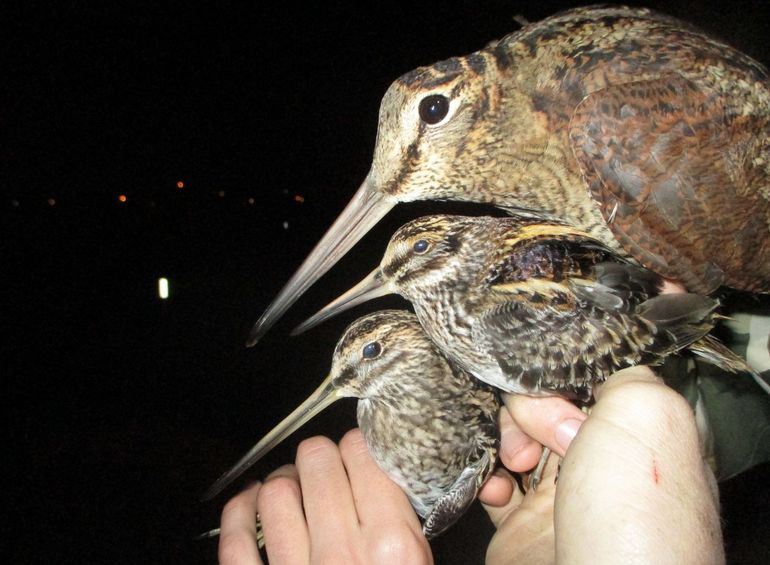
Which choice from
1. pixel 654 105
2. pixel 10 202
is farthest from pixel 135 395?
pixel 654 105

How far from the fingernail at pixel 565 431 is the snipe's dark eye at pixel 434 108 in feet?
3.25

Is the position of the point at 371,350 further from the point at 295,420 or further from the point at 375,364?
the point at 295,420

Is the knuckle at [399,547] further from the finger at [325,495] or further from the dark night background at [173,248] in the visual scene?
the dark night background at [173,248]

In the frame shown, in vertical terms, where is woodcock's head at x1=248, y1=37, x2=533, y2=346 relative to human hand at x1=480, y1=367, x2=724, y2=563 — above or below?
above

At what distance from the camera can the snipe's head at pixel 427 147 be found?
60.2 inches

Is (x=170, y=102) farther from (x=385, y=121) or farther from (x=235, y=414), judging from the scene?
(x=385, y=121)

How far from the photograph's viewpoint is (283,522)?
173 cm

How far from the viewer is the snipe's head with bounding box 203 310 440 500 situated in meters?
1.80

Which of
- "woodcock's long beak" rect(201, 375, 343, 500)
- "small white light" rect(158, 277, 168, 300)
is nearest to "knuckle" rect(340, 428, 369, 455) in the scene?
"woodcock's long beak" rect(201, 375, 343, 500)

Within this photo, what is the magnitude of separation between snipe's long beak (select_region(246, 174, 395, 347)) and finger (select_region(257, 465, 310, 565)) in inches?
23.9

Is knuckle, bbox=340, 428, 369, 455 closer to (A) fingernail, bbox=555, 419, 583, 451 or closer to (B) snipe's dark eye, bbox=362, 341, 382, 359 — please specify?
(B) snipe's dark eye, bbox=362, 341, 382, 359

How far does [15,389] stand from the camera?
460 centimetres

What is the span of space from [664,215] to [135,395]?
4856mm

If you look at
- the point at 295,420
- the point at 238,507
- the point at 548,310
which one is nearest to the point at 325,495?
the point at 295,420
